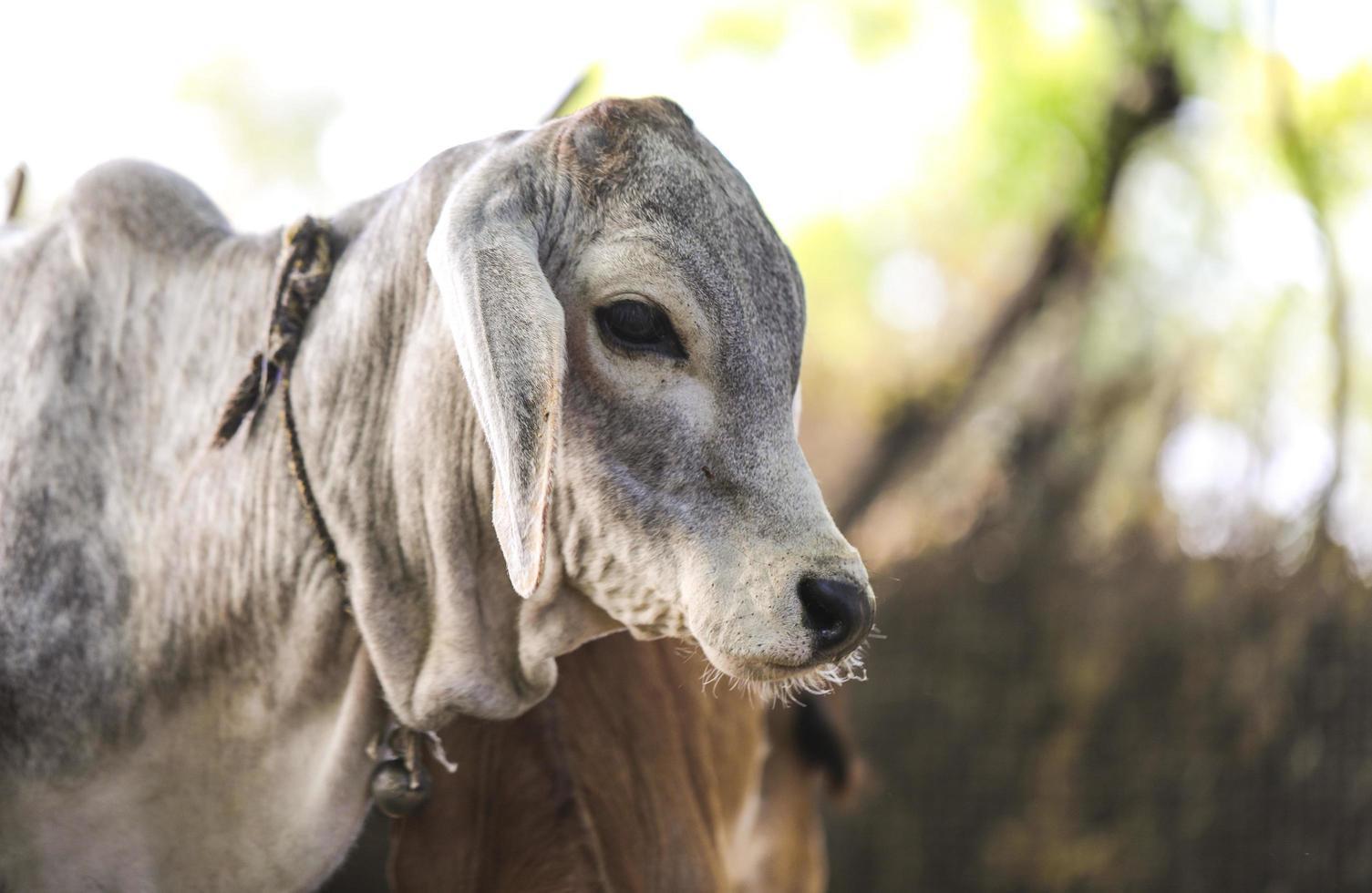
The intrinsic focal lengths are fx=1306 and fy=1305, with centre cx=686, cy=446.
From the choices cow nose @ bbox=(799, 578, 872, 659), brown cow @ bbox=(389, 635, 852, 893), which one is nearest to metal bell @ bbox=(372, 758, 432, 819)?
brown cow @ bbox=(389, 635, 852, 893)

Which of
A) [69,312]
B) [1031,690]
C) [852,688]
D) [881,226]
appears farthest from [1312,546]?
[69,312]

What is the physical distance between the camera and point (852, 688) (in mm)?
7668

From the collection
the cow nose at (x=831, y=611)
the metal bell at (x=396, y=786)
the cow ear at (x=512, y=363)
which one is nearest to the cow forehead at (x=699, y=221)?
the cow ear at (x=512, y=363)

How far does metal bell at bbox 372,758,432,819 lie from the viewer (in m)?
2.27

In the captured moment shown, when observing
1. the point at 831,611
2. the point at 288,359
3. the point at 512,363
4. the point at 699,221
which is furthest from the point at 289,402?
the point at 831,611

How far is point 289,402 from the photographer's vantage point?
2.24 m

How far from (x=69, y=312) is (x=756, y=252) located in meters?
1.24

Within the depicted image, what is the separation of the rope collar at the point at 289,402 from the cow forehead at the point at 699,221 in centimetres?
59

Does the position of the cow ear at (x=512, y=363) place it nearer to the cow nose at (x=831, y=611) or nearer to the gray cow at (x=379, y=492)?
the gray cow at (x=379, y=492)

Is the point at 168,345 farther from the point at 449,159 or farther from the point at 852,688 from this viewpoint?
the point at 852,688

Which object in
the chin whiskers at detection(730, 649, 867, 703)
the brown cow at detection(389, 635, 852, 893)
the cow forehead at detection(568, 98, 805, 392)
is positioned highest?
the cow forehead at detection(568, 98, 805, 392)

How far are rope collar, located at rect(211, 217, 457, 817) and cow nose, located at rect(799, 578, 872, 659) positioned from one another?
2.47ft

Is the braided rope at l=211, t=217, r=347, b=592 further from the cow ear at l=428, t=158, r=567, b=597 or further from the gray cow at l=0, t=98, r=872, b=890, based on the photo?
the cow ear at l=428, t=158, r=567, b=597

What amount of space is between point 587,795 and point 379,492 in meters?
0.71
